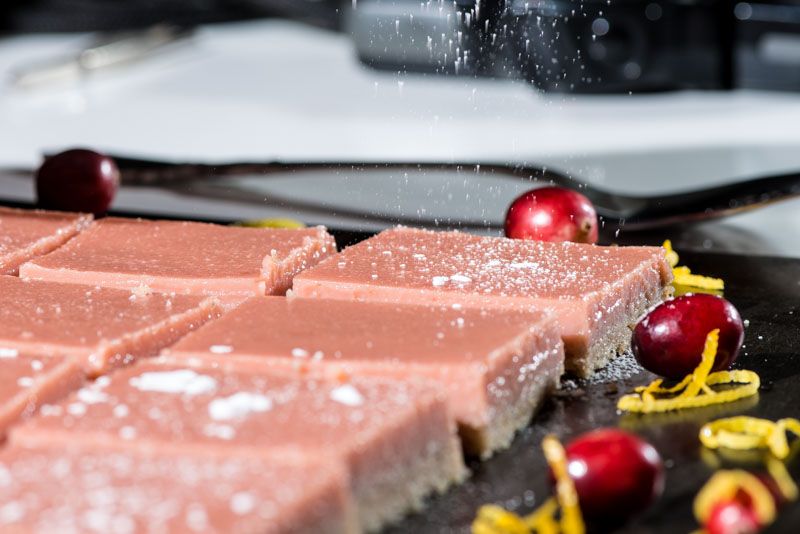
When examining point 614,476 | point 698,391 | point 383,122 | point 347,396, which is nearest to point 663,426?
point 698,391

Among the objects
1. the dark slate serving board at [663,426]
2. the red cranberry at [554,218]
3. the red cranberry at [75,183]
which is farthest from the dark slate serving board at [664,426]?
the red cranberry at [75,183]

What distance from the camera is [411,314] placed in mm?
1479

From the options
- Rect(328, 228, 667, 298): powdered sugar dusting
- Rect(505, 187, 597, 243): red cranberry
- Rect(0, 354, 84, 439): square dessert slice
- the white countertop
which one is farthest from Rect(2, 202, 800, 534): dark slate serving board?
the white countertop

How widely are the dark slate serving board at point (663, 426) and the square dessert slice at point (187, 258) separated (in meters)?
0.41

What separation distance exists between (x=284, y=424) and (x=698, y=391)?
54cm

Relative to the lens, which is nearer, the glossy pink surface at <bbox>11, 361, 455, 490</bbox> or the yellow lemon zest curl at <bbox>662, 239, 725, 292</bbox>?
the glossy pink surface at <bbox>11, 361, 455, 490</bbox>

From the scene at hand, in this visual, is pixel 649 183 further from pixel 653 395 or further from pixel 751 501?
pixel 751 501

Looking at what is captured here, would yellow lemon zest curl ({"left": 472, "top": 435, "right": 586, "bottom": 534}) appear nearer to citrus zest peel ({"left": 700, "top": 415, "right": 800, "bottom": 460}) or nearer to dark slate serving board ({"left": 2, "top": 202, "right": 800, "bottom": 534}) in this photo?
dark slate serving board ({"left": 2, "top": 202, "right": 800, "bottom": 534})

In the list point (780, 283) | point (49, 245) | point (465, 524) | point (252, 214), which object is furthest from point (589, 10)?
point (465, 524)

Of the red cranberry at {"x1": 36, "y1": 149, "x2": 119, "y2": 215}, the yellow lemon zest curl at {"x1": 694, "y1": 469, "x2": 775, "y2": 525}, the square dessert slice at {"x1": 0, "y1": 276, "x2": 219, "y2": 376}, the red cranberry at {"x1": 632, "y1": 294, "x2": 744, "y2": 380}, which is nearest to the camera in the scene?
the yellow lemon zest curl at {"x1": 694, "y1": 469, "x2": 775, "y2": 525}

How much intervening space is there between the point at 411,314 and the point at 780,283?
675 mm

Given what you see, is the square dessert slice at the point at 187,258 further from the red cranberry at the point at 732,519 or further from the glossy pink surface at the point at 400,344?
the red cranberry at the point at 732,519

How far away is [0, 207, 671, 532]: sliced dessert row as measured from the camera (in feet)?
3.52

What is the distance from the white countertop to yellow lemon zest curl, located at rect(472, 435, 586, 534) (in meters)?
1.33
